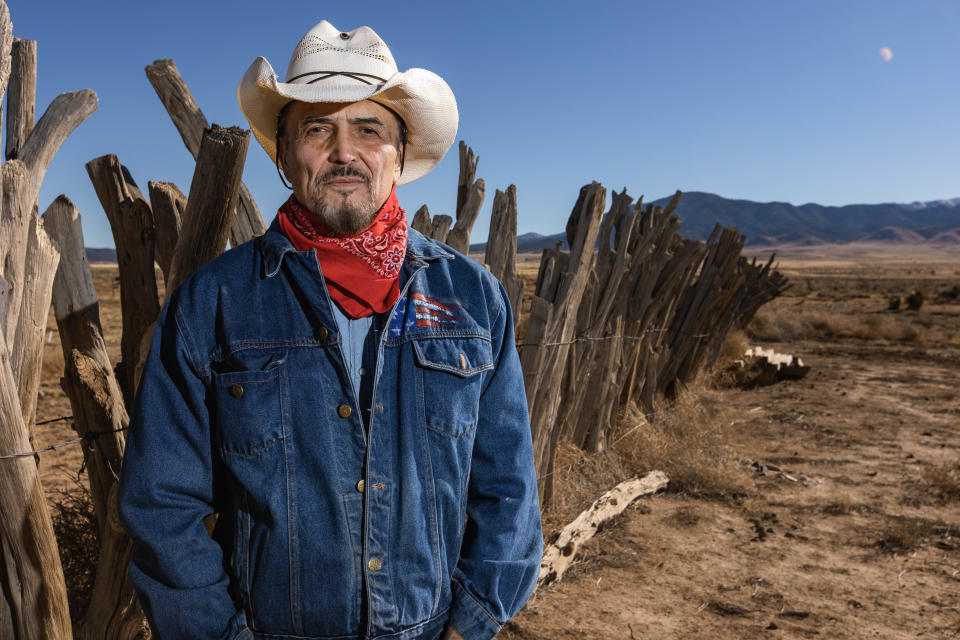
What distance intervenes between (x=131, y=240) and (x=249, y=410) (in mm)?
1156

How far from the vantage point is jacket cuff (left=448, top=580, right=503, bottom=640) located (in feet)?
5.11

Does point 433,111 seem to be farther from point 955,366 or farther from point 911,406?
point 955,366

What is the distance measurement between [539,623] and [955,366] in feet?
36.1

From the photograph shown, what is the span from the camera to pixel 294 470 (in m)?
1.42

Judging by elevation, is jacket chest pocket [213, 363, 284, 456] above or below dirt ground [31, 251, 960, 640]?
above

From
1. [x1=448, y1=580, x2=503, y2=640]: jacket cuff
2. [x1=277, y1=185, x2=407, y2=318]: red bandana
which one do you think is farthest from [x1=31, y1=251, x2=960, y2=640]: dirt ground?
[x1=277, y1=185, x2=407, y2=318]: red bandana

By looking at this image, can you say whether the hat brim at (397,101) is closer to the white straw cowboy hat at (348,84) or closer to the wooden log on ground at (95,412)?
the white straw cowboy hat at (348,84)

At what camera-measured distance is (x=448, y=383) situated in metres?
1.55

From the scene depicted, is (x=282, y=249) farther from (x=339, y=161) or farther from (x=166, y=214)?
(x=166, y=214)

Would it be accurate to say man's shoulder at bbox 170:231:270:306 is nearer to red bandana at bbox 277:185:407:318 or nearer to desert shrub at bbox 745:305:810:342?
red bandana at bbox 277:185:407:318

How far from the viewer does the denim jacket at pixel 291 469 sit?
4.58ft

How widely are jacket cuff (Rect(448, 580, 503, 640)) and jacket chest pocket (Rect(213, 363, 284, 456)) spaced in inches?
22.5

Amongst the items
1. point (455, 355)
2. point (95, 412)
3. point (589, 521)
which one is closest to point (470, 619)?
point (455, 355)

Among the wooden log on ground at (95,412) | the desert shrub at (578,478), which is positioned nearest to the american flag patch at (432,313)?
the wooden log on ground at (95,412)
